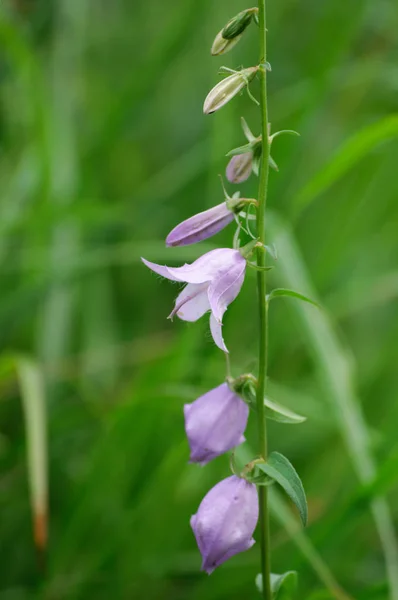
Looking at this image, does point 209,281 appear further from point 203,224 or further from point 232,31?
point 232,31

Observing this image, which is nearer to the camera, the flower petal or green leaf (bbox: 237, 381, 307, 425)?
the flower petal

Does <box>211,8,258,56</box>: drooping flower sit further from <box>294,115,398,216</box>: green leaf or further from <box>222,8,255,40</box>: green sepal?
<box>294,115,398,216</box>: green leaf

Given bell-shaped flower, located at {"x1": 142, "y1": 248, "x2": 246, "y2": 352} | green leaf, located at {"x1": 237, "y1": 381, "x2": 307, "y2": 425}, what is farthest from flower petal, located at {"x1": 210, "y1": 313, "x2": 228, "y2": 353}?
green leaf, located at {"x1": 237, "y1": 381, "x2": 307, "y2": 425}

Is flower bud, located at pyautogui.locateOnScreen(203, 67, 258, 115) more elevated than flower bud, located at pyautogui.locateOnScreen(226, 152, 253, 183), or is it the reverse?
flower bud, located at pyautogui.locateOnScreen(203, 67, 258, 115)

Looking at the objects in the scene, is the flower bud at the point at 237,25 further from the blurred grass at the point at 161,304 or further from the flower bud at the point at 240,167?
the blurred grass at the point at 161,304

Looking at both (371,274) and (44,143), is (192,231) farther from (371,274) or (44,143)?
(371,274)

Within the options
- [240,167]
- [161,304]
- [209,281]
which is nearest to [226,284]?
[209,281]

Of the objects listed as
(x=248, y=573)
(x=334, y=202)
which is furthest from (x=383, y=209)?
(x=248, y=573)
